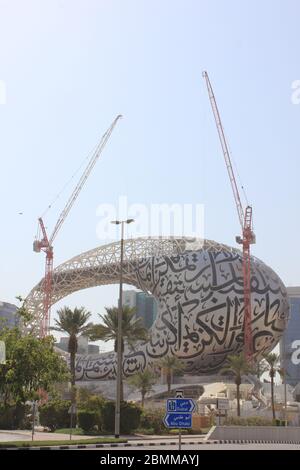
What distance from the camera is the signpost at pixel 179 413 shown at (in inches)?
744

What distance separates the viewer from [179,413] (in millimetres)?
18953

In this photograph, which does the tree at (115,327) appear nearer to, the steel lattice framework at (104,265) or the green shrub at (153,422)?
the green shrub at (153,422)

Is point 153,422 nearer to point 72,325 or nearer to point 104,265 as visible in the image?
point 72,325

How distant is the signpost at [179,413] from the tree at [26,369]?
63.0 ft

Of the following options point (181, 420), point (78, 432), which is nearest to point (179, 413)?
point (181, 420)

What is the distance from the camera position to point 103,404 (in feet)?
168

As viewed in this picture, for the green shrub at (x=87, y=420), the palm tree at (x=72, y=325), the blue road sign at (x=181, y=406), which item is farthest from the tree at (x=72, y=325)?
the blue road sign at (x=181, y=406)

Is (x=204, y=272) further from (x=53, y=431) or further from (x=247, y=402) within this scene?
(x=53, y=431)

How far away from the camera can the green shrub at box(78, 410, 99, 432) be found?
49906 mm

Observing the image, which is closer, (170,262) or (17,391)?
(17,391)

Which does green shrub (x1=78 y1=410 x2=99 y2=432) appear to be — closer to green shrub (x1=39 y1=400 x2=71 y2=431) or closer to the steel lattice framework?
green shrub (x1=39 y1=400 x2=71 y2=431)
